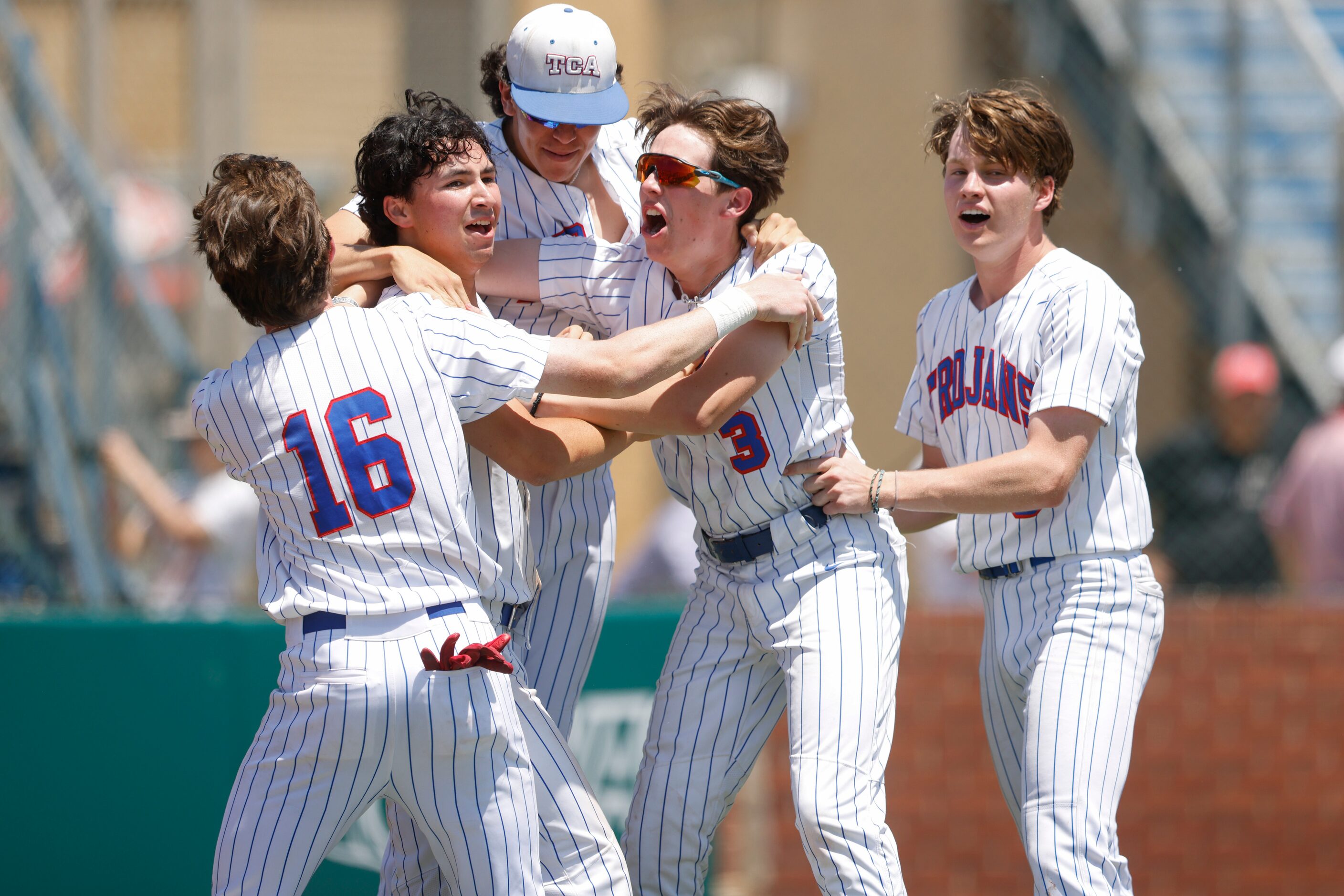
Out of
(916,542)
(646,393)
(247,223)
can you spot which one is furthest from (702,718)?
(916,542)

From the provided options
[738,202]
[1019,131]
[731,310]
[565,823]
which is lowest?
[565,823]

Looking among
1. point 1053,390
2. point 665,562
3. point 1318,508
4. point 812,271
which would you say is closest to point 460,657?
point 812,271

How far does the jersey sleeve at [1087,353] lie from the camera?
10.9 ft

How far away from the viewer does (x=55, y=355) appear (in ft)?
22.7

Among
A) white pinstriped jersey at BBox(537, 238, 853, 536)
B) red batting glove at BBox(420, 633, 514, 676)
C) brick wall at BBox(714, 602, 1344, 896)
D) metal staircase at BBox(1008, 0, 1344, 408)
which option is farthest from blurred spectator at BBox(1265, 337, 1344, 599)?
red batting glove at BBox(420, 633, 514, 676)

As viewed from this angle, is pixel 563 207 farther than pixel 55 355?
No

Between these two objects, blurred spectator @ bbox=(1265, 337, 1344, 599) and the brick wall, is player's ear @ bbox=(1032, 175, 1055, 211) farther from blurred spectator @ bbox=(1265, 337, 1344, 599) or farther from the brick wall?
blurred spectator @ bbox=(1265, 337, 1344, 599)

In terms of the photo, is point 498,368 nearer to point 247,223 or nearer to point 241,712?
point 247,223

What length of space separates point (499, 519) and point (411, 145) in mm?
811

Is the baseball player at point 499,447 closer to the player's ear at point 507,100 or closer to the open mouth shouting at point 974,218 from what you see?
the player's ear at point 507,100

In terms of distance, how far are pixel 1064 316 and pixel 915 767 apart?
3128 millimetres

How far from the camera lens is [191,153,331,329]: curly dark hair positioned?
9.25 feet

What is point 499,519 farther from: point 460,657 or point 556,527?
point 460,657

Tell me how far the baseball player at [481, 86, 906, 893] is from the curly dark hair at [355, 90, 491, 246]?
1.15ft
